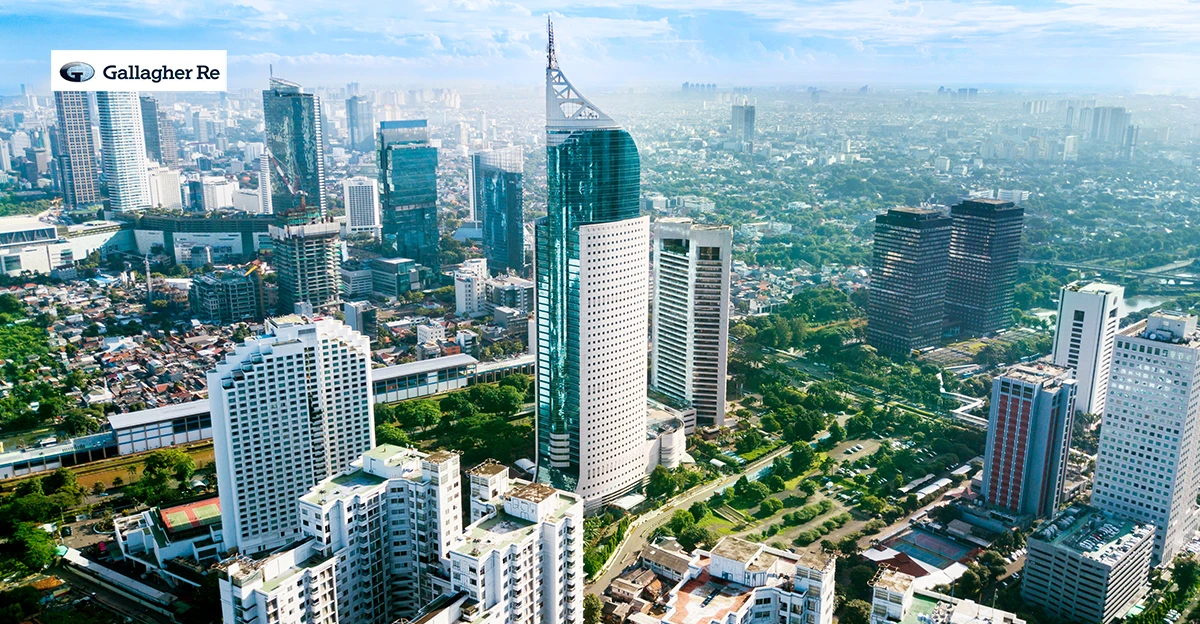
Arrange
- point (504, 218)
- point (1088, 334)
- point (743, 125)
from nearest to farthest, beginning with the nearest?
1. point (1088, 334)
2. point (504, 218)
3. point (743, 125)

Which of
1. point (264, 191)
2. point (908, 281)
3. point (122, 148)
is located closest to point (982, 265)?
point (908, 281)

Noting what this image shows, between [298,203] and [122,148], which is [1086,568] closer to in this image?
[298,203]

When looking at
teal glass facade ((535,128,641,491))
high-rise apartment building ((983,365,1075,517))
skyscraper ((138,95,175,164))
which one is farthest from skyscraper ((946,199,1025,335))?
skyscraper ((138,95,175,164))

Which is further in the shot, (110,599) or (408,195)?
(408,195)

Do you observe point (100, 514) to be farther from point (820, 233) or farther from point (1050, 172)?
point (1050, 172)

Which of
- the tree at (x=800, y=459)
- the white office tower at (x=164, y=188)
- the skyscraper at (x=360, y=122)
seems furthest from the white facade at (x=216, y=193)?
the tree at (x=800, y=459)

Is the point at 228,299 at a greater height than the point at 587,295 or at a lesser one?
lesser

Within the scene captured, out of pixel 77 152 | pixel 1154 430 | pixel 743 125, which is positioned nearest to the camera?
pixel 1154 430
